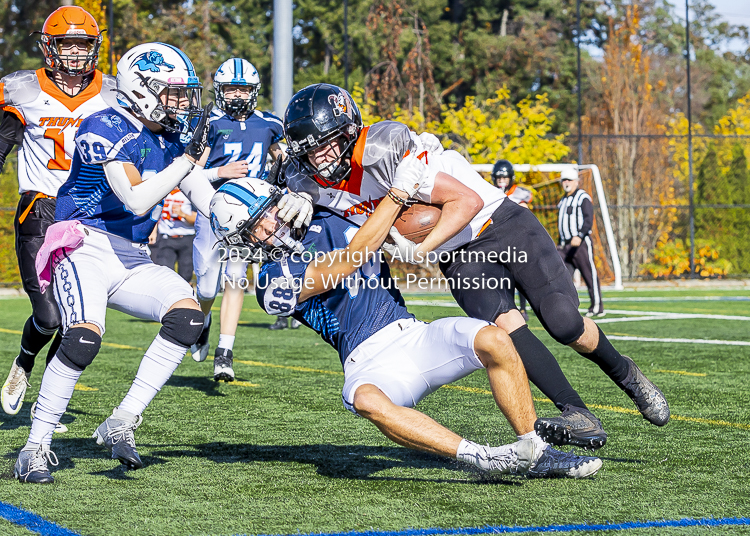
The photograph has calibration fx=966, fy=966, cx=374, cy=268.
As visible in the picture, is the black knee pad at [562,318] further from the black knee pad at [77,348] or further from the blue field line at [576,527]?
the black knee pad at [77,348]

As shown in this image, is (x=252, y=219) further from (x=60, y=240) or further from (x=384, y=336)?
(x=60, y=240)

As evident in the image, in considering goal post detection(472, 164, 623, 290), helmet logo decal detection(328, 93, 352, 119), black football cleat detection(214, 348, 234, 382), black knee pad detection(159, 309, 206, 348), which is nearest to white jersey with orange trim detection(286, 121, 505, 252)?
helmet logo decal detection(328, 93, 352, 119)

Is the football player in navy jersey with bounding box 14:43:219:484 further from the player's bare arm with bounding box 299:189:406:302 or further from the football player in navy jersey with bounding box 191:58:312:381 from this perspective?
the football player in navy jersey with bounding box 191:58:312:381

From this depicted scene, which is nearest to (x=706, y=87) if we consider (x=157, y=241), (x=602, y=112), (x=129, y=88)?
(x=602, y=112)

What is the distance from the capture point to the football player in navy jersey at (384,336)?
11.4 ft

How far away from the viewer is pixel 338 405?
5.57 metres

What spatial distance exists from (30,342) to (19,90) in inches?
51.1

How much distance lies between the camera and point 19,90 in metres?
4.91

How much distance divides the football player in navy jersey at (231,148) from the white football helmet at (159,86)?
2.34 meters

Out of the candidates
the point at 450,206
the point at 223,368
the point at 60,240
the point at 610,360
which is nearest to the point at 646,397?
the point at 610,360

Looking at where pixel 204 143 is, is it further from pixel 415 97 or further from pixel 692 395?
pixel 415 97

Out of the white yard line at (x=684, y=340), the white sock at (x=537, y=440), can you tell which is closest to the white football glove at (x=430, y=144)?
the white sock at (x=537, y=440)

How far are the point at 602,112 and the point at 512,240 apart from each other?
62.6 feet

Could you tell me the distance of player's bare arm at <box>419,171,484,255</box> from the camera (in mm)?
3803
